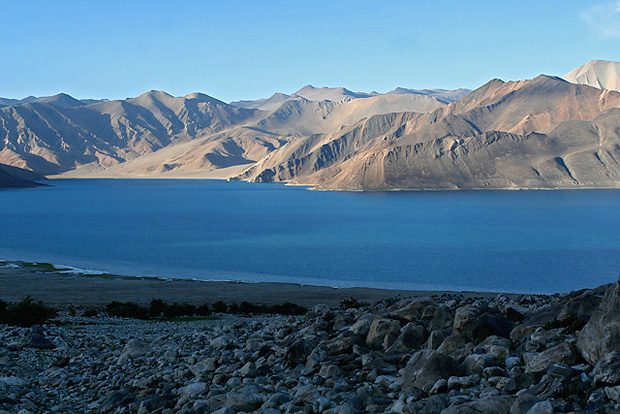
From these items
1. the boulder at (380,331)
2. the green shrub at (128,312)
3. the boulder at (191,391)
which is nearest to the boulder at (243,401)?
the boulder at (191,391)

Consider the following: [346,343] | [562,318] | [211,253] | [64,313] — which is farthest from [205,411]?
[211,253]

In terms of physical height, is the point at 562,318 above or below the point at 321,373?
above

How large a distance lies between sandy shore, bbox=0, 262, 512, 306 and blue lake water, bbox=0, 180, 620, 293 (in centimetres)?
719

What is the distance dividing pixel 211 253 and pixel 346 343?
53.9m

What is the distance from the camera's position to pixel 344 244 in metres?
71.6

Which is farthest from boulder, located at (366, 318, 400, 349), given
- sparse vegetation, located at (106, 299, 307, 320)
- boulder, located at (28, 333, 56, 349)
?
sparse vegetation, located at (106, 299, 307, 320)

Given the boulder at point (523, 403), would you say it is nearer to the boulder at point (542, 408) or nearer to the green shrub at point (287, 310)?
the boulder at point (542, 408)

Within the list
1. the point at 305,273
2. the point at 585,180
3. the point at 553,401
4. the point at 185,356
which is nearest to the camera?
the point at 553,401

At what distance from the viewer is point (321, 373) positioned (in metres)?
11.4

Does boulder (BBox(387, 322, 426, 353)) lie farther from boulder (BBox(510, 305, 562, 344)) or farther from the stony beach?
boulder (BBox(510, 305, 562, 344))

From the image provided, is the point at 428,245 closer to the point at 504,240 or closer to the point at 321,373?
the point at 504,240

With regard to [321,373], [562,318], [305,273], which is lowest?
[305,273]

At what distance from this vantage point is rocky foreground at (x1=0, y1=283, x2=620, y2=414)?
29.0 feet

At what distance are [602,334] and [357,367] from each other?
14.2 feet
